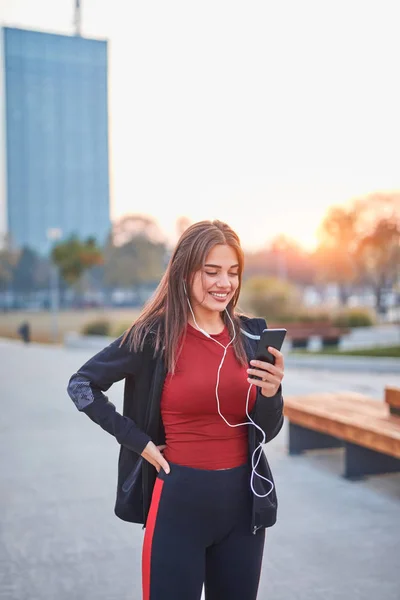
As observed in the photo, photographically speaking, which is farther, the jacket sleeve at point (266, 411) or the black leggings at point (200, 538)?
the jacket sleeve at point (266, 411)

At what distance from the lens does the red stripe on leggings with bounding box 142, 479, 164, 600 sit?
206 centimetres

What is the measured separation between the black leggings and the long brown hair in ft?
1.20

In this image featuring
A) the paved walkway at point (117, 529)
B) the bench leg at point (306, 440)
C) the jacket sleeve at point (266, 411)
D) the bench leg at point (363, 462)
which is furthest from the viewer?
the bench leg at point (306, 440)

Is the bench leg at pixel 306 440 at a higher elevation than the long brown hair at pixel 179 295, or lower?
lower

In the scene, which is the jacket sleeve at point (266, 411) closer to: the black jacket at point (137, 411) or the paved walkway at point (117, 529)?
the black jacket at point (137, 411)

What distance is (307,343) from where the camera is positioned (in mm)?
19578

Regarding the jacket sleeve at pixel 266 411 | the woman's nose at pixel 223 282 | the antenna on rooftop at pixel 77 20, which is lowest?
the jacket sleeve at pixel 266 411

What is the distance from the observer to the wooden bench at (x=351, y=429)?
4.95m

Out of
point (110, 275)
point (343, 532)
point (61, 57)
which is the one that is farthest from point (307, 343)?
point (61, 57)

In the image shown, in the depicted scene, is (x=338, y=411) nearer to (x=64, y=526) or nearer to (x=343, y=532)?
(x=343, y=532)

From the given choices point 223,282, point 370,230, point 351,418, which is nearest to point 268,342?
point 223,282

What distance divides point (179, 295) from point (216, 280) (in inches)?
5.8

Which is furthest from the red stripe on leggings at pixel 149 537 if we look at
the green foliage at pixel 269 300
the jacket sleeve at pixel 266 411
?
the green foliage at pixel 269 300

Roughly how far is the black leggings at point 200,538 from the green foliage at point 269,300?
2049 cm
